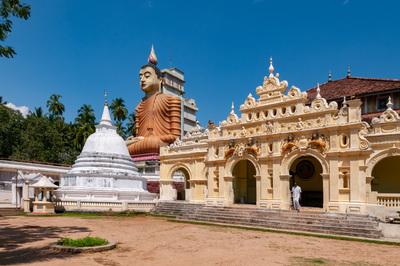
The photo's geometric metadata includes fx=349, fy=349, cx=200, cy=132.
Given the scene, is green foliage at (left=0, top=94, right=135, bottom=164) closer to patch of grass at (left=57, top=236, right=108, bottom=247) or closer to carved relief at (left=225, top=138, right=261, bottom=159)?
carved relief at (left=225, top=138, right=261, bottom=159)

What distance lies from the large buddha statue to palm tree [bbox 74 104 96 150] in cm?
1109

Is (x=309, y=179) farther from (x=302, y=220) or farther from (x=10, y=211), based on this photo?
(x=10, y=211)

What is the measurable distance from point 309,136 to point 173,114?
27.7m

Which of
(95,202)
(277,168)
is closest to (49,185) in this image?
(95,202)

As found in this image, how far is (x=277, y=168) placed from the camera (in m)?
22.4

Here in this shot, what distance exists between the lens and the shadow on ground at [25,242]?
10203 millimetres

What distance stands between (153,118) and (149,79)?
21.4ft

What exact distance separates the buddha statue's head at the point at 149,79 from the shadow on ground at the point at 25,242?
34.2m

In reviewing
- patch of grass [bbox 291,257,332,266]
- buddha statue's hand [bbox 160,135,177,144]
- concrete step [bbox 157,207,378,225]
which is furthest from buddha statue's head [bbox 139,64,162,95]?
patch of grass [bbox 291,257,332,266]

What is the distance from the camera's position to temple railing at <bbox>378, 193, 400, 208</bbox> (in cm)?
1852

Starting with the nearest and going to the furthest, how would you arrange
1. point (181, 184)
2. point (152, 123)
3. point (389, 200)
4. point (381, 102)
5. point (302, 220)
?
point (389, 200) < point (302, 220) < point (381, 102) < point (181, 184) < point (152, 123)

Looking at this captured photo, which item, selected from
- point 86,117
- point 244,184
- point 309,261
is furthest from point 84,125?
point 309,261

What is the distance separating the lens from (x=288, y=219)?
19.7 m

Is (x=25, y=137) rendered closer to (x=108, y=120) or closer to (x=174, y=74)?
(x=108, y=120)
